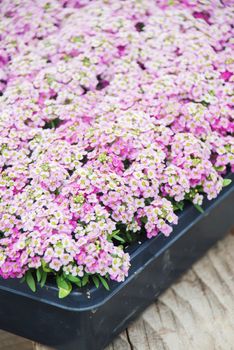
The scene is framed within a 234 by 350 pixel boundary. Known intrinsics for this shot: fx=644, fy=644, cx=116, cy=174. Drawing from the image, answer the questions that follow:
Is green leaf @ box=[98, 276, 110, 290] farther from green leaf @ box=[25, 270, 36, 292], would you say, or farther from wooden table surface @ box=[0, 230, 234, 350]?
wooden table surface @ box=[0, 230, 234, 350]

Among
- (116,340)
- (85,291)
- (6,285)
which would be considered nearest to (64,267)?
(85,291)

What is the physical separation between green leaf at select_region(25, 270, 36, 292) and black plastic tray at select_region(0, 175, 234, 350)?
0.03 meters

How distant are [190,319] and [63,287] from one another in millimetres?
491

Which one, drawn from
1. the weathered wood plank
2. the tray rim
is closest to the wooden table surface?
the weathered wood plank

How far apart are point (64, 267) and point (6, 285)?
21 cm

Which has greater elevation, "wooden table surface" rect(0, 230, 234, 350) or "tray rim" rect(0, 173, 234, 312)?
"tray rim" rect(0, 173, 234, 312)

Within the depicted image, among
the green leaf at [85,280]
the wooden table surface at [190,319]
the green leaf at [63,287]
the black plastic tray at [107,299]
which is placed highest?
the green leaf at [85,280]

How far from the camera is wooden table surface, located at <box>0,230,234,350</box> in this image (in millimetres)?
1819

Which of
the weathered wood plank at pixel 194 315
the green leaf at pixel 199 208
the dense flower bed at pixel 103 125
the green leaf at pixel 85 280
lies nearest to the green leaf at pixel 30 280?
the dense flower bed at pixel 103 125

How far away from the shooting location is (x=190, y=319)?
189 cm

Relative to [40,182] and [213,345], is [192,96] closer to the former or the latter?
[40,182]

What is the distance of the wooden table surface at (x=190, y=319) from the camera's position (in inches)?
71.6

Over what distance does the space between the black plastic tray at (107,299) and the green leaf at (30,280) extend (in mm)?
26

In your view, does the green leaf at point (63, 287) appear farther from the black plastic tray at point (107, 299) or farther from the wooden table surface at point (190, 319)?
the wooden table surface at point (190, 319)
